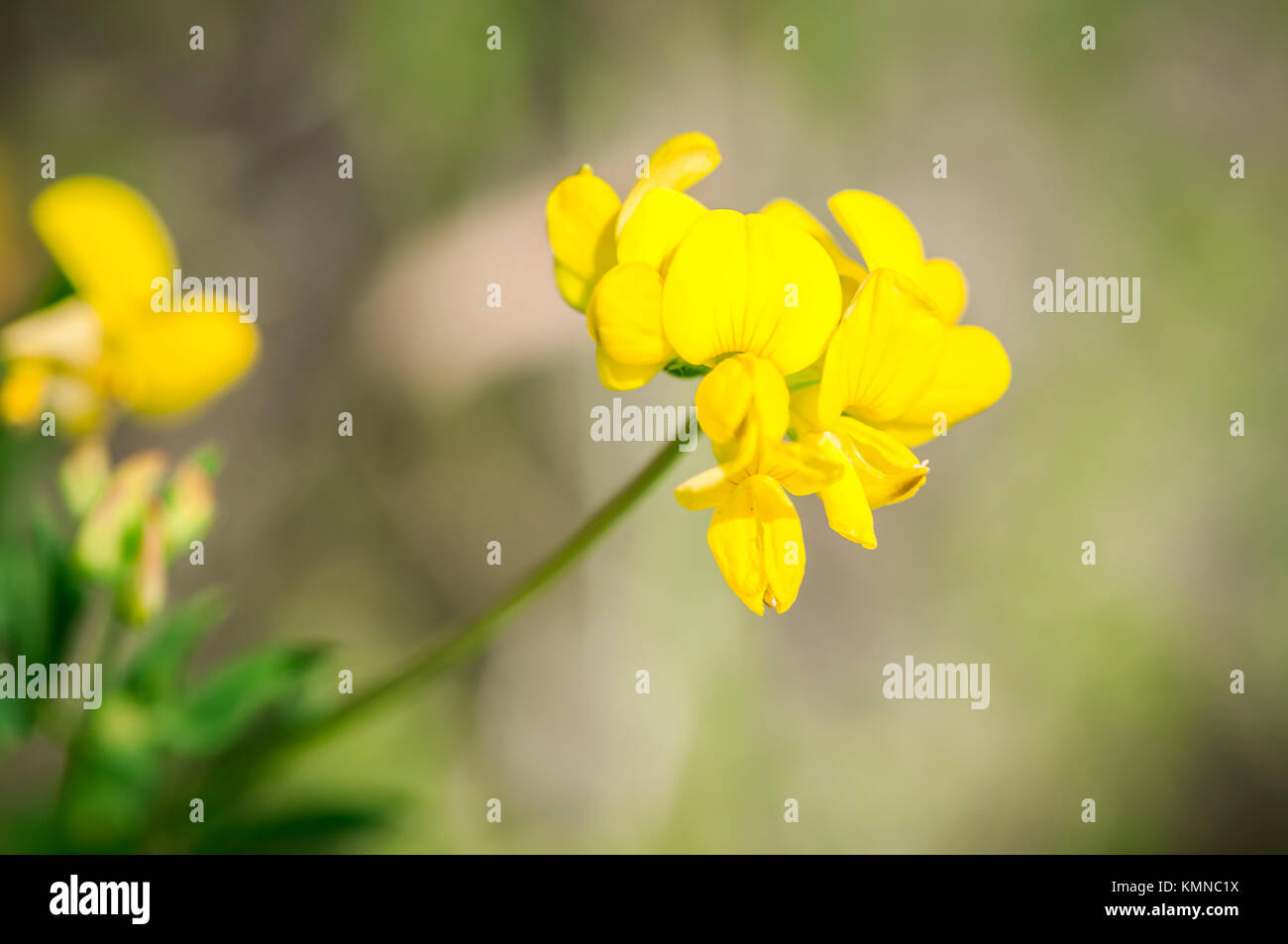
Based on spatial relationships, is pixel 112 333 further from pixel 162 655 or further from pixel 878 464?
pixel 878 464

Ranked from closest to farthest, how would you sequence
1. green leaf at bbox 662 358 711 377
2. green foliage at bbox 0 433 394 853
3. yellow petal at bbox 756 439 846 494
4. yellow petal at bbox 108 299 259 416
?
1. yellow petal at bbox 756 439 846 494
2. green leaf at bbox 662 358 711 377
3. green foliage at bbox 0 433 394 853
4. yellow petal at bbox 108 299 259 416

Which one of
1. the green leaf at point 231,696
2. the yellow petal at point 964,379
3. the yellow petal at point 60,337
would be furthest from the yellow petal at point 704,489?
the yellow petal at point 60,337

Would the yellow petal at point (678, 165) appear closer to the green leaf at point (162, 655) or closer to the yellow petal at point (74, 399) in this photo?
the green leaf at point (162, 655)

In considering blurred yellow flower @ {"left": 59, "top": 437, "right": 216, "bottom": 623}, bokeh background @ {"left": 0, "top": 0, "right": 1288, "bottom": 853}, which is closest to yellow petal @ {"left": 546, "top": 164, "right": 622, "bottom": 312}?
→ blurred yellow flower @ {"left": 59, "top": 437, "right": 216, "bottom": 623}

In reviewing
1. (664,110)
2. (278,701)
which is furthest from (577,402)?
(278,701)

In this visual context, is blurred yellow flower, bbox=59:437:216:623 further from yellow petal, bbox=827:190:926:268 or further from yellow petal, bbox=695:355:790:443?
yellow petal, bbox=827:190:926:268

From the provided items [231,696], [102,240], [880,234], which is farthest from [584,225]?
[102,240]
